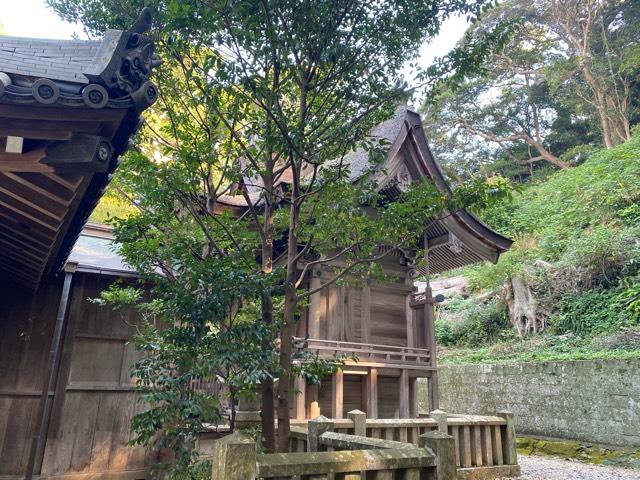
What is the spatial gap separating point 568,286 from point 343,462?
1349 centimetres

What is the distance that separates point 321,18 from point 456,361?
41.0ft

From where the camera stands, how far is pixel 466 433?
264 inches

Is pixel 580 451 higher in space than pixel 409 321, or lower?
lower

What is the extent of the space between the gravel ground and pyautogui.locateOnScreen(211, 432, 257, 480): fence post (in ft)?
20.8

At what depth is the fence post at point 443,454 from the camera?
289cm

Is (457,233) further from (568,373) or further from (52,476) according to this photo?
(52,476)

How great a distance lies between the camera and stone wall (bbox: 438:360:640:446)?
890cm

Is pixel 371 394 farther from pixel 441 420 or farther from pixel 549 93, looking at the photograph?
pixel 549 93

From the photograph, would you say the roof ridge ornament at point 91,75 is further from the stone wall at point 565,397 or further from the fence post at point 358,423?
the stone wall at point 565,397

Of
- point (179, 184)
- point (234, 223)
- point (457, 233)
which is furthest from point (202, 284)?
point (457, 233)

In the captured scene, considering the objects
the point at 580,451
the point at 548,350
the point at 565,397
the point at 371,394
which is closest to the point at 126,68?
the point at 371,394

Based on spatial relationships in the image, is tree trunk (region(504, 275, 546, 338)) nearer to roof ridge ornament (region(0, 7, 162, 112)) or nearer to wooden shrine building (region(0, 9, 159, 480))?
wooden shrine building (region(0, 9, 159, 480))

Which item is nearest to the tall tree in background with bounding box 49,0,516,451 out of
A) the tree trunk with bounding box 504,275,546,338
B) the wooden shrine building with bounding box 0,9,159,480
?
the wooden shrine building with bounding box 0,9,159,480

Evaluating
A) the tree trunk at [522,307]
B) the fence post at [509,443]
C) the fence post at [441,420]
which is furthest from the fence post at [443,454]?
the tree trunk at [522,307]
